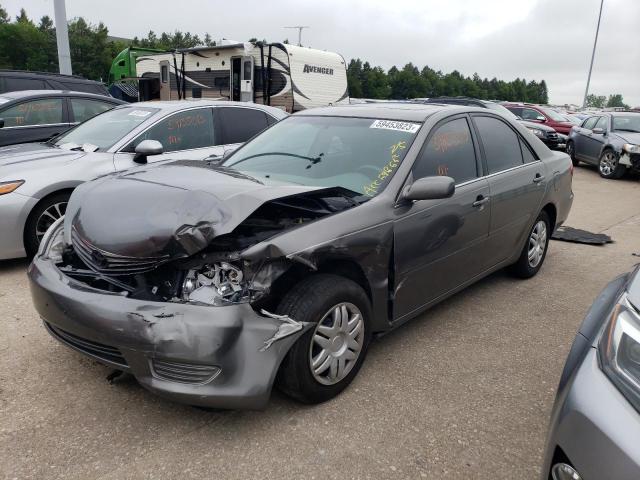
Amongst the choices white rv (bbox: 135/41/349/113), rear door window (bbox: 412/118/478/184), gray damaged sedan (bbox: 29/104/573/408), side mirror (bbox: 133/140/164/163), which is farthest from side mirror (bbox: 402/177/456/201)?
white rv (bbox: 135/41/349/113)

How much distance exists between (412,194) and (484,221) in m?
1.06

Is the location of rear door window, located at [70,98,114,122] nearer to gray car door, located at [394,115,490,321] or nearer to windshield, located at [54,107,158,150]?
windshield, located at [54,107,158,150]

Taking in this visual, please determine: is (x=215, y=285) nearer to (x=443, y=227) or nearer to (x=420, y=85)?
(x=443, y=227)

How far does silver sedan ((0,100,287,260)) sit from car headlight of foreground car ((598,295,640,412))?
402cm

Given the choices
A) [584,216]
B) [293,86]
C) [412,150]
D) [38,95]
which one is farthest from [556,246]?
[293,86]

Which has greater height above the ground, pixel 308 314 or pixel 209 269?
pixel 209 269

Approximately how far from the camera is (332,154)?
355cm

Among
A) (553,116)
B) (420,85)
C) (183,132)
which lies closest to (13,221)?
(183,132)

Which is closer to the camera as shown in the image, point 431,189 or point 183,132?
point 431,189

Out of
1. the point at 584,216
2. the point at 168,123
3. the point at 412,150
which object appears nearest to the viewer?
the point at 412,150

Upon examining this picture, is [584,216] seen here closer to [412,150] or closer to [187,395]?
[412,150]

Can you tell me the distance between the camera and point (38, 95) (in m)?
6.80

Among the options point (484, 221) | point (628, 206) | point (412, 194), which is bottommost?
point (628, 206)

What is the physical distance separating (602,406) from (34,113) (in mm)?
7271
